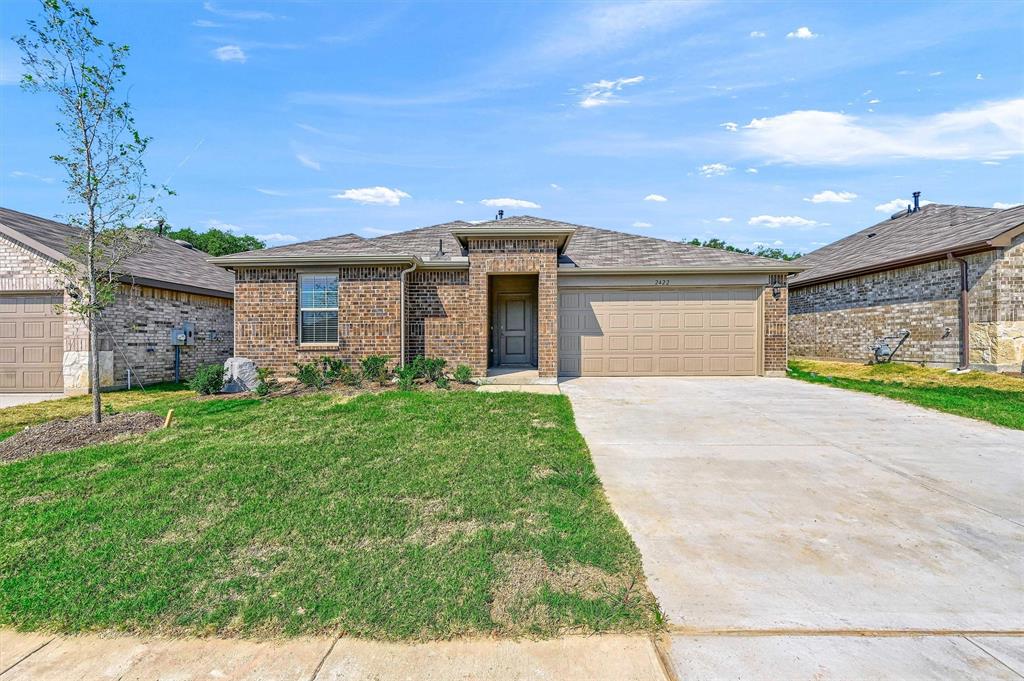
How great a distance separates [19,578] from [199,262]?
50.8 ft

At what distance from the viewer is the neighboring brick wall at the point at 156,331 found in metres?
10.9

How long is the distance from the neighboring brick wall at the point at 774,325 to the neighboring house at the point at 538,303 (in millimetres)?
31

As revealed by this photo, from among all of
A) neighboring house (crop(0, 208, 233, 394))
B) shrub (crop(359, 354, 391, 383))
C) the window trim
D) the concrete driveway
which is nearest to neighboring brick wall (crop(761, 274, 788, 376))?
the concrete driveway

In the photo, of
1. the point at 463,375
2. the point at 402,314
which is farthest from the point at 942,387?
the point at 402,314

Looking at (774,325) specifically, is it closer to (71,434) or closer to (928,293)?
(928,293)

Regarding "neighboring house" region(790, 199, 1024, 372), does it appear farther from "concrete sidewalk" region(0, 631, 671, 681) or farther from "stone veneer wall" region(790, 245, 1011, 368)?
"concrete sidewalk" region(0, 631, 671, 681)

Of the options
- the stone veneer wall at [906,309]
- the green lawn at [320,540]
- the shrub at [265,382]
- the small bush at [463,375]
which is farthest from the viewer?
the stone veneer wall at [906,309]

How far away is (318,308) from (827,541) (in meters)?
10.5

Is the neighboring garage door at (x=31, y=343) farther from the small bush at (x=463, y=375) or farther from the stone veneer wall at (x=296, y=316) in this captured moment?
the small bush at (x=463, y=375)

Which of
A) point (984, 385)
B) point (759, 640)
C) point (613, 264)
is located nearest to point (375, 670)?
point (759, 640)

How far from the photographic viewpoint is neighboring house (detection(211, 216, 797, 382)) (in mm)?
10945

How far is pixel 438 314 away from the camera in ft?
38.2

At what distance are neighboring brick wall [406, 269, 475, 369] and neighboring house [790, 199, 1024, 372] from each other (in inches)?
364

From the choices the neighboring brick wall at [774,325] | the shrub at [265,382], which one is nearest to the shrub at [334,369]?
the shrub at [265,382]
